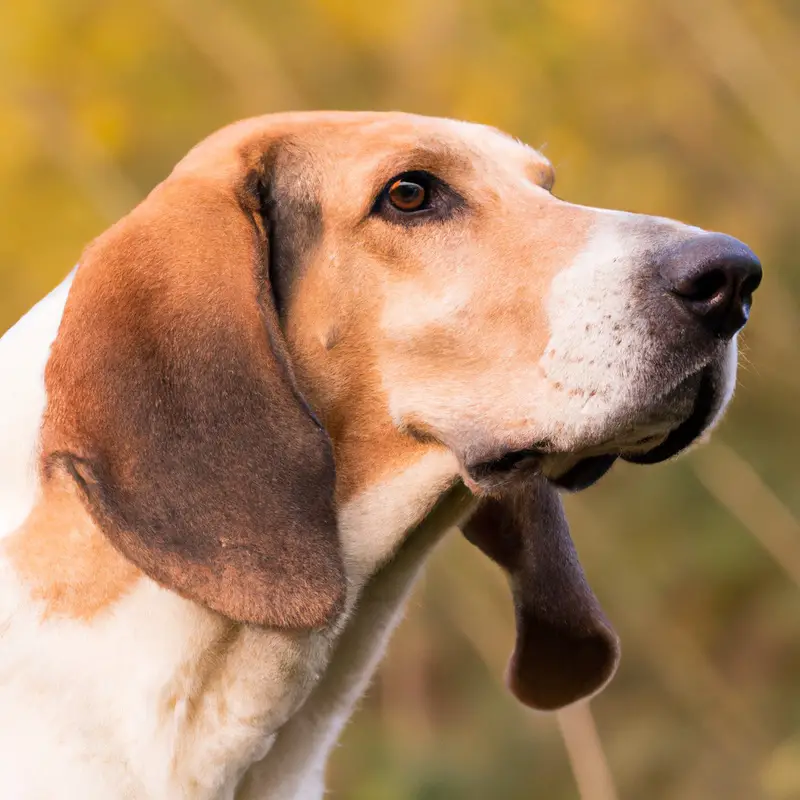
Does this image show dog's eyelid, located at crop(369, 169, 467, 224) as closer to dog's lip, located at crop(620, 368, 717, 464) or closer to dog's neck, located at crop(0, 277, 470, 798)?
dog's neck, located at crop(0, 277, 470, 798)

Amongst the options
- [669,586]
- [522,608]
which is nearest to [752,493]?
[669,586]

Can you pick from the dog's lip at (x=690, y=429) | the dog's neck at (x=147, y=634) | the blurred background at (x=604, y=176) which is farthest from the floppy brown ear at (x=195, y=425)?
the blurred background at (x=604, y=176)

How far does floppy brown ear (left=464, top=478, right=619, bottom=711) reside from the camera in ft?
10.7

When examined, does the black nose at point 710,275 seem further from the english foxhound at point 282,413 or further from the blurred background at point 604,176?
the blurred background at point 604,176

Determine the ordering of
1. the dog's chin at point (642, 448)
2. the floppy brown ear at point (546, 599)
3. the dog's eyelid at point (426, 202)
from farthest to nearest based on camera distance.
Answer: the floppy brown ear at point (546, 599) → the dog's eyelid at point (426, 202) → the dog's chin at point (642, 448)

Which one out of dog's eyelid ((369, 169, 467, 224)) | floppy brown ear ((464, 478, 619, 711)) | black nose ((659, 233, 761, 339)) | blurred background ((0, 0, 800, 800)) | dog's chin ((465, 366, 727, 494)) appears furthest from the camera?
blurred background ((0, 0, 800, 800))

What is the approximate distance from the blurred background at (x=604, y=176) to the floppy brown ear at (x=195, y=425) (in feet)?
6.60

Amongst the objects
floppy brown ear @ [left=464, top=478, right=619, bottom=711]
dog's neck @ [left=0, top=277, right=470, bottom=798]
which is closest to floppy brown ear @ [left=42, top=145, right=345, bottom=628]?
dog's neck @ [left=0, top=277, right=470, bottom=798]

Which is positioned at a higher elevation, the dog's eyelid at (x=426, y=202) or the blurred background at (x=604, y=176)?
the dog's eyelid at (x=426, y=202)

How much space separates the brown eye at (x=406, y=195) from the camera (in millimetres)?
2740

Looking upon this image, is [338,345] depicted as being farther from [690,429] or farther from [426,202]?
[690,429]

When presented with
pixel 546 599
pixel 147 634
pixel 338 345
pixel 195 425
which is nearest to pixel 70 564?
pixel 147 634

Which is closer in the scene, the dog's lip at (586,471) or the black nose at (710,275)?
the black nose at (710,275)

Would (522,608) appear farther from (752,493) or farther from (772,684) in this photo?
(772,684)
